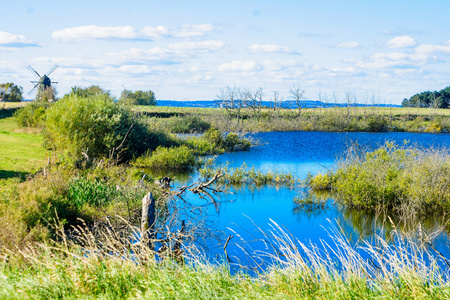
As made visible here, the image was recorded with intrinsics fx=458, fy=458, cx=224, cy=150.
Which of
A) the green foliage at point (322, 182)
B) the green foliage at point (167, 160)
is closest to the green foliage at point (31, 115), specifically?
the green foliage at point (167, 160)

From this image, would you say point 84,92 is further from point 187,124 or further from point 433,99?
point 433,99

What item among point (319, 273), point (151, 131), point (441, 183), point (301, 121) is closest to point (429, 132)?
point (301, 121)

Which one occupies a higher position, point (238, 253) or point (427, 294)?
point (427, 294)

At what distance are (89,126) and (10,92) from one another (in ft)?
175

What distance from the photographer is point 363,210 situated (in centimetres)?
1888

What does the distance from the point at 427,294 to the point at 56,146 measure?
928 inches

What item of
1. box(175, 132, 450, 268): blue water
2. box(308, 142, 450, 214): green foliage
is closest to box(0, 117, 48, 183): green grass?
box(175, 132, 450, 268): blue water

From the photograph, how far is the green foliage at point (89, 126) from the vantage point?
82.4ft

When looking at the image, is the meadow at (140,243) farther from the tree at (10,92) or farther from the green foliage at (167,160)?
the tree at (10,92)

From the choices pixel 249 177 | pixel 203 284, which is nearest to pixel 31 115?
pixel 249 177

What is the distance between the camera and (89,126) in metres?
26.0

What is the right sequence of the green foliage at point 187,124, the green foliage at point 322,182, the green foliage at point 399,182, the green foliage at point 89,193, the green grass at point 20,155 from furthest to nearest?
the green foliage at point 187,124 → the green foliage at point 322,182 → the green grass at point 20,155 → the green foliage at point 399,182 → the green foliage at point 89,193

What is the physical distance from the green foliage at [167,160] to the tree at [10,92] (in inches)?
2003

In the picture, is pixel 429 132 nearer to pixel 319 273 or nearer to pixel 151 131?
pixel 151 131
